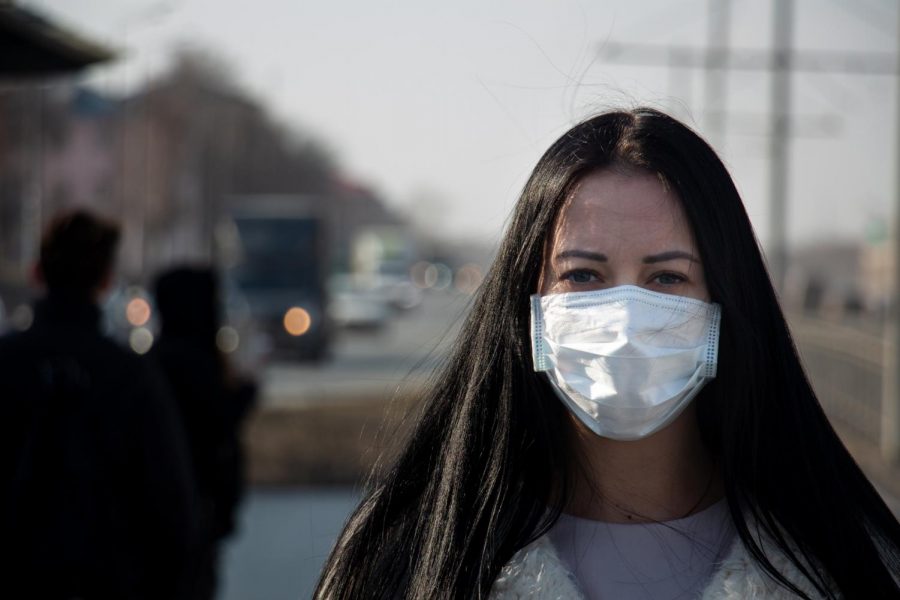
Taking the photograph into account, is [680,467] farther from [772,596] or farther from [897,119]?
[897,119]

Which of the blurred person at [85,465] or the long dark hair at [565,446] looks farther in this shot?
the blurred person at [85,465]

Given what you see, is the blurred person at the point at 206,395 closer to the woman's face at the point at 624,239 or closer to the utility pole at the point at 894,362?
the woman's face at the point at 624,239

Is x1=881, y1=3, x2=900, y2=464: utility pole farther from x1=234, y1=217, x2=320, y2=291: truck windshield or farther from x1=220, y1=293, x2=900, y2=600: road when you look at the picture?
x1=234, y1=217, x2=320, y2=291: truck windshield

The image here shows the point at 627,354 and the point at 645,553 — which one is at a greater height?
the point at 627,354

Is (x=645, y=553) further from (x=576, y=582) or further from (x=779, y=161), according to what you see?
(x=779, y=161)

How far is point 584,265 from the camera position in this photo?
7.86ft

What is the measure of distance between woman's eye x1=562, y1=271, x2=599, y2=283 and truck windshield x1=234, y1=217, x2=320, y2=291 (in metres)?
29.4

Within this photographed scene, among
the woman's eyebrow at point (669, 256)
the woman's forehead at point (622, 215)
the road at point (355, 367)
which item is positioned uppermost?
the woman's forehead at point (622, 215)

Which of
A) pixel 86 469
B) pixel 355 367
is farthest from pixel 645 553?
pixel 355 367

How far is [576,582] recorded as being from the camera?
232cm

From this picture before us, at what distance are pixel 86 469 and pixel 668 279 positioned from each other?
2475 mm

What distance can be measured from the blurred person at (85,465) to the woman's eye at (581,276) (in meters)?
2.36

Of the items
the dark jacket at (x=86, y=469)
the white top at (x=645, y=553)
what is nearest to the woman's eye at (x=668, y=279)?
the white top at (x=645, y=553)

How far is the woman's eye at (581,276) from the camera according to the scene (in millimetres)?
2412
